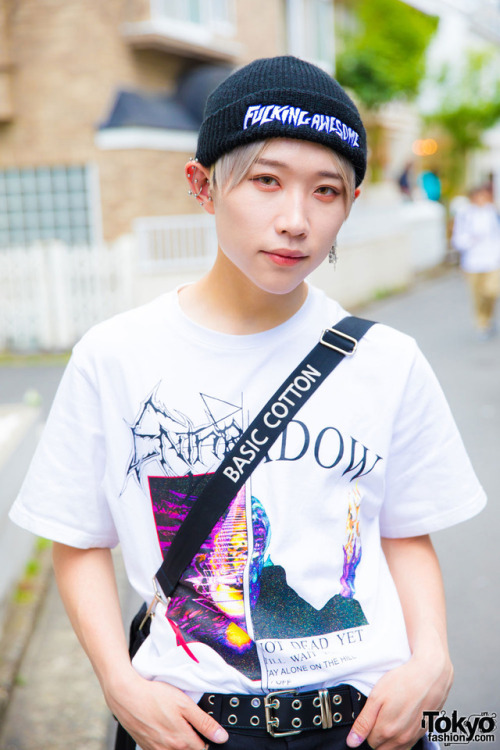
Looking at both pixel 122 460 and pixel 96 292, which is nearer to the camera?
pixel 122 460

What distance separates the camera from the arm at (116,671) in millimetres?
1384

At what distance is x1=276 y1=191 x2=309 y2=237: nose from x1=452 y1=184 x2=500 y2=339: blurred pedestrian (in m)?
9.74

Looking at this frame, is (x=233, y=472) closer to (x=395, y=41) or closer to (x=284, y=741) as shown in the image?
(x=284, y=741)

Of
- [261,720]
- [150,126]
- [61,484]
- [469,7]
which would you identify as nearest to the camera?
[261,720]

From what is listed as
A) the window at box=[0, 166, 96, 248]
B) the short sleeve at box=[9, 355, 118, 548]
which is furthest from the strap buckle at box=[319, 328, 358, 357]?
the window at box=[0, 166, 96, 248]

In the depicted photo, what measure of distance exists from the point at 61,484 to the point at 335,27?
85.0 ft

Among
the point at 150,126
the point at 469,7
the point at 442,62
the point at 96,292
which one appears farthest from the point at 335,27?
the point at 469,7

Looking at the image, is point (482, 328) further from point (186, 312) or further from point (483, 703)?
point (186, 312)

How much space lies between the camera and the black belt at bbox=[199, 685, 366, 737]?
1389mm

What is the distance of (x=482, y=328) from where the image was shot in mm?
11188

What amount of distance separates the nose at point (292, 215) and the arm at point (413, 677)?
28.3 inches

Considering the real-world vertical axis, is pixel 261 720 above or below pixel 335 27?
below

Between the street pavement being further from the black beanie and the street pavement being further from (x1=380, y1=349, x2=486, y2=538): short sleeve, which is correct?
the black beanie

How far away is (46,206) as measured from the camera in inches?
566
